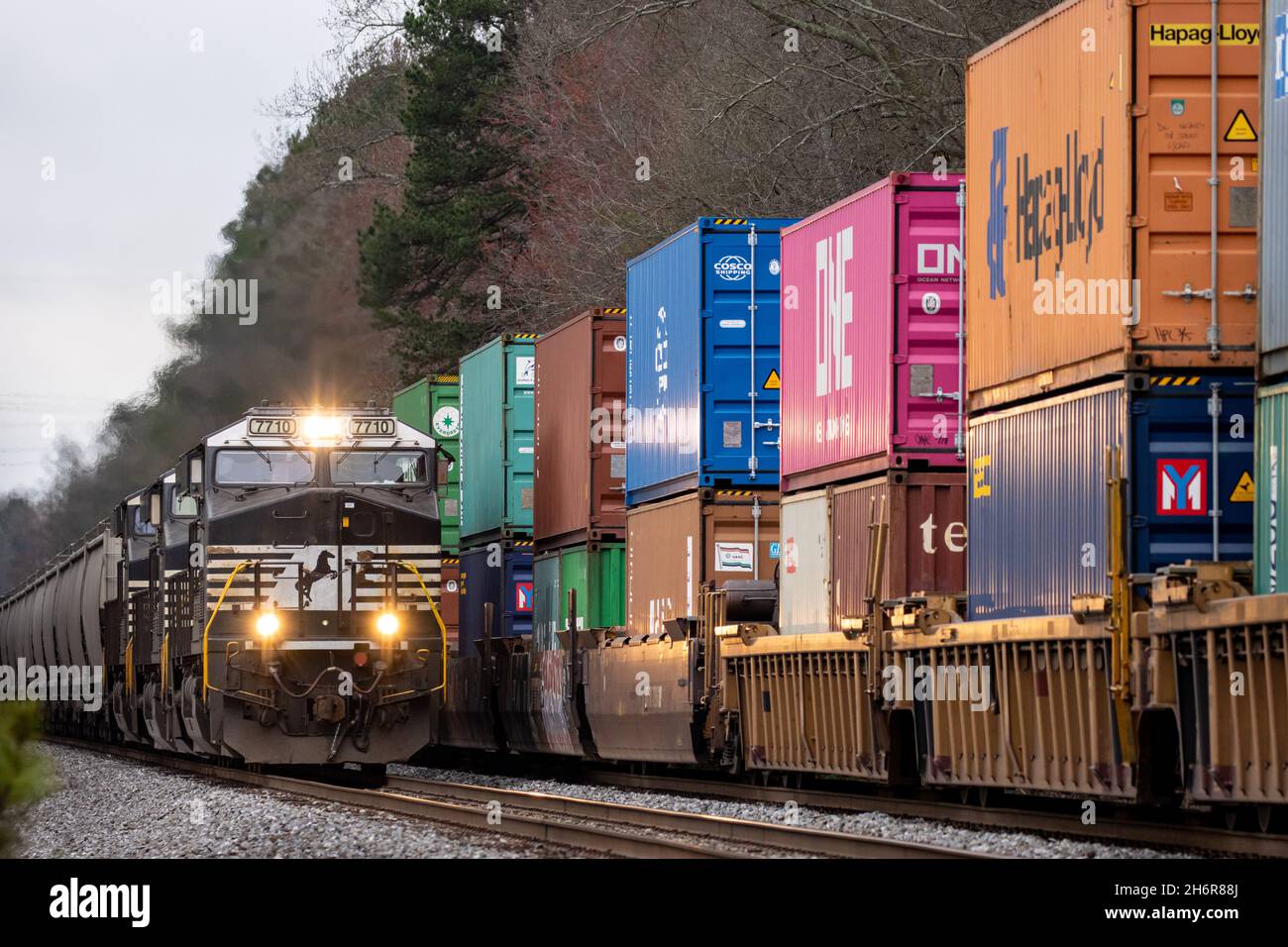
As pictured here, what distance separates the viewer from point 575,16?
4175 cm

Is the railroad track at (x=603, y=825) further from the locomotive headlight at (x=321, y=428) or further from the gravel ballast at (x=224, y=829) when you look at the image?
the locomotive headlight at (x=321, y=428)

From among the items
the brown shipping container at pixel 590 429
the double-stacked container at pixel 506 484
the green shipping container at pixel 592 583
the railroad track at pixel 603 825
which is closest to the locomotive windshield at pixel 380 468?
the brown shipping container at pixel 590 429

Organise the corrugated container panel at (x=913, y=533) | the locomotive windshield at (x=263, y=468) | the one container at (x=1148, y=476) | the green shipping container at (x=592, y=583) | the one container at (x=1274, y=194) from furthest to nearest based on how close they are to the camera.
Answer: the green shipping container at (x=592, y=583)
the locomotive windshield at (x=263, y=468)
the corrugated container panel at (x=913, y=533)
the one container at (x=1148, y=476)
the one container at (x=1274, y=194)

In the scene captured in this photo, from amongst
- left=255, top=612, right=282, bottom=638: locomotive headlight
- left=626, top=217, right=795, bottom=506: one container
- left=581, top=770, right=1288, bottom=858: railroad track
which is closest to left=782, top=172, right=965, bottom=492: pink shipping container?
left=626, top=217, right=795, bottom=506: one container

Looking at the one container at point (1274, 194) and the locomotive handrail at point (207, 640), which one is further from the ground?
the one container at point (1274, 194)

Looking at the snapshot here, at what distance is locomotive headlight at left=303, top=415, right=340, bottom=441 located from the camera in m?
20.6

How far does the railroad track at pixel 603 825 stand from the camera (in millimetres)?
11047

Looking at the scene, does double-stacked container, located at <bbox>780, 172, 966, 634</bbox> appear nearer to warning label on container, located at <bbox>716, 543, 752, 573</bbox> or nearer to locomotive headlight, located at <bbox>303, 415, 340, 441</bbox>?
warning label on container, located at <bbox>716, 543, 752, 573</bbox>

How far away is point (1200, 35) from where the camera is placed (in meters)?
11.3

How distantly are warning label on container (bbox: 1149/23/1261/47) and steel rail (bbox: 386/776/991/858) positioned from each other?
4.86 m

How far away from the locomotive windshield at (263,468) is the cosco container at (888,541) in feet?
21.1

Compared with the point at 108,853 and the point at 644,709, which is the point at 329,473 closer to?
the point at 644,709

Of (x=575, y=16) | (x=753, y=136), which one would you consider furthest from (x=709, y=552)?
(x=575, y=16)

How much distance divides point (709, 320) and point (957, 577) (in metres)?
4.36
